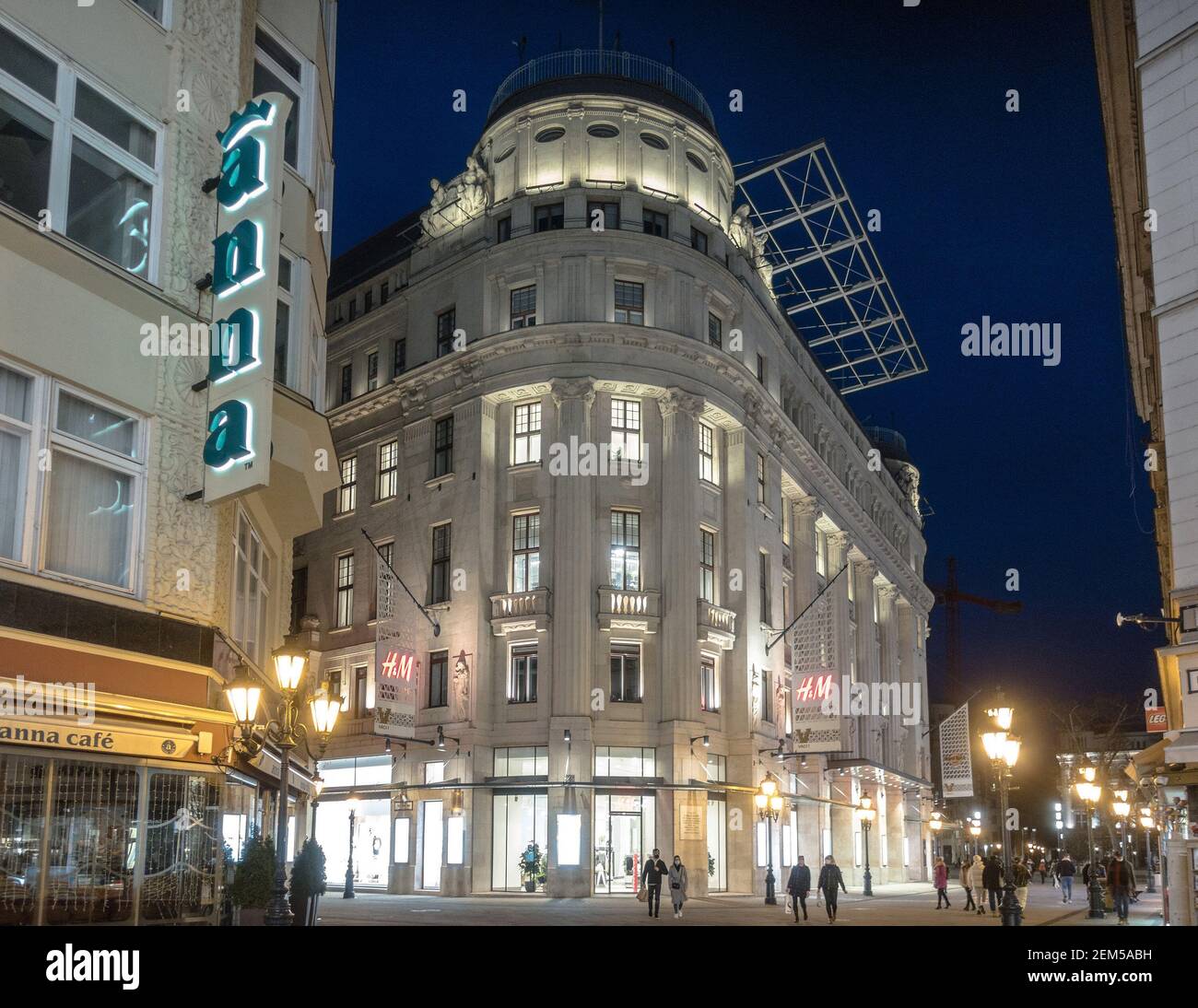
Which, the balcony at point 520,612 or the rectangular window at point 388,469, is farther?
the rectangular window at point 388,469

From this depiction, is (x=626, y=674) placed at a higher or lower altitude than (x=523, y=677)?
higher

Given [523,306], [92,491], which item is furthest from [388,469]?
[92,491]

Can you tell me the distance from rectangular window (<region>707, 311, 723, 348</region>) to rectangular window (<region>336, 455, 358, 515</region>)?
16.6 meters

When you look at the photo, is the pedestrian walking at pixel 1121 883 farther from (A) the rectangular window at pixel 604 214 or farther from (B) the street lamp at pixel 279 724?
(A) the rectangular window at pixel 604 214

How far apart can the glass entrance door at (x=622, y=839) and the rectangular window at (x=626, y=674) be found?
11.8ft

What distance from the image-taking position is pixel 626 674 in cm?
4625

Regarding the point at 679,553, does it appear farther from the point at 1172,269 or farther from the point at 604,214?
the point at 1172,269

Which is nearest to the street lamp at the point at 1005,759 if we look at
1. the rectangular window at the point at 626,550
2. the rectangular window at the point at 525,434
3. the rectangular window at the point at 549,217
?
the rectangular window at the point at 626,550

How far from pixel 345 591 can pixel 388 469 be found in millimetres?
5690

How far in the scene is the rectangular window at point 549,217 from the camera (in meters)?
49.6

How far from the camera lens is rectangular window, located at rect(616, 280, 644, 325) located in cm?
4884

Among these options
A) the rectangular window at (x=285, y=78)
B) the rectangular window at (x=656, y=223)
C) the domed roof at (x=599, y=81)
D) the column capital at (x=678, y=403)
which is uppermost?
the domed roof at (x=599, y=81)
